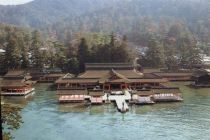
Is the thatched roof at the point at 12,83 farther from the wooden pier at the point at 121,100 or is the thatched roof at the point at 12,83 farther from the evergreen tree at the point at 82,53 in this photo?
the evergreen tree at the point at 82,53

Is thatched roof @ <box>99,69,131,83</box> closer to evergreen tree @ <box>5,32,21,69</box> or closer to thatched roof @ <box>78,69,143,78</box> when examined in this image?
thatched roof @ <box>78,69,143,78</box>

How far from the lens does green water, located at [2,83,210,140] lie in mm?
21594

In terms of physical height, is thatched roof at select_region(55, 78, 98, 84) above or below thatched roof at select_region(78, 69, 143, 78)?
below

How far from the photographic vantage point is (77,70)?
1914 inches

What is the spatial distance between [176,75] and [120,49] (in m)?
7.83

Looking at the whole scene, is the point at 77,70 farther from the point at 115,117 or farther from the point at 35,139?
the point at 35,139

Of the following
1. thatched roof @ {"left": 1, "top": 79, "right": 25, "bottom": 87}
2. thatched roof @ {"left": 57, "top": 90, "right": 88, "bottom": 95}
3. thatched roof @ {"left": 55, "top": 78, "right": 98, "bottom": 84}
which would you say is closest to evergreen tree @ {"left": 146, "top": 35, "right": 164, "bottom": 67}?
thatched roof @ {"left": 55, "top": 78, "right": 98, "bottom": 84}

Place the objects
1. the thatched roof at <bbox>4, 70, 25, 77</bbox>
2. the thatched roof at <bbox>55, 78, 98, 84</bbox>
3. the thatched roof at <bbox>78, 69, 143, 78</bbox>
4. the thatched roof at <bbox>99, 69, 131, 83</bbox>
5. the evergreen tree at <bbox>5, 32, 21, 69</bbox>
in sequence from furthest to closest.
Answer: the evergreen tree at <bbox>5, 32, 21, 69</bbox>
the thatched roof at <bbox>4, 70, 25, 77</bbox>
the thatched roof at <bbox>78, 69, 143, 78</bbox>
the thatched roof at <bbox>55, 78, 98, 84</bbox>
the thatched roof at <bbox>99, 69, 131, 83</bbox>

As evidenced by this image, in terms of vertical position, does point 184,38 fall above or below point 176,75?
above

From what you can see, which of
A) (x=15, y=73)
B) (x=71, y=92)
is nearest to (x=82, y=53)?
(x=15, y=73)

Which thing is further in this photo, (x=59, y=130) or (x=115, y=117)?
(x=115, y=117)

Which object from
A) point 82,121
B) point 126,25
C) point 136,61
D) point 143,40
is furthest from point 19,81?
point 126,25

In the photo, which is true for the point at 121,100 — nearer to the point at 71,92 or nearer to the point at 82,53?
the point at 71,92

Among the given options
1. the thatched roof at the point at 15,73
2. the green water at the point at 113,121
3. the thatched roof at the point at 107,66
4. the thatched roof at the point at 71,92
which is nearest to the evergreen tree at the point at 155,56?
the thatched roof at the point at 107,66
